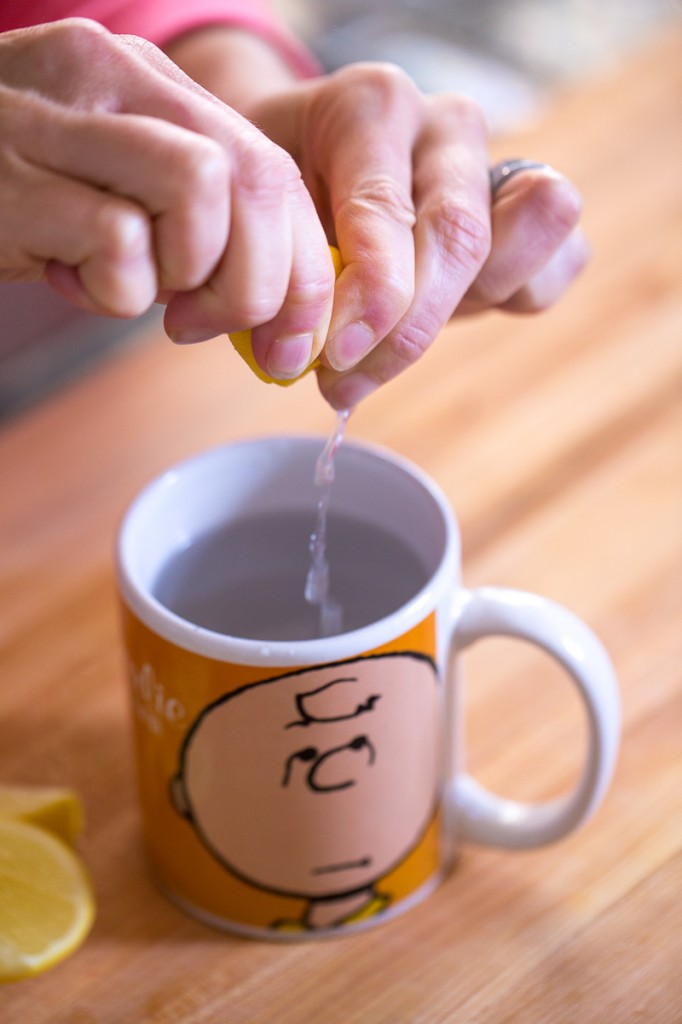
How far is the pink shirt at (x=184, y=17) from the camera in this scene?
67cm

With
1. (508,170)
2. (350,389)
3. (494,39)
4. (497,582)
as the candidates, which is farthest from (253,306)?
(494,39)

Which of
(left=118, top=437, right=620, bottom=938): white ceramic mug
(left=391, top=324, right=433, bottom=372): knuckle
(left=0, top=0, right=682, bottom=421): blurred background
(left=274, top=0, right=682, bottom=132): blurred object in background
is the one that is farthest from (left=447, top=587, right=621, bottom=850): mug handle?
(left=274, top=0, right=682, bottom=132): blurred object in background

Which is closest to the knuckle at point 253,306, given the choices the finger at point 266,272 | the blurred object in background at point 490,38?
the finger at point 266,272

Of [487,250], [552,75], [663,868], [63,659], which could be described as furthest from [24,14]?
[552,75]

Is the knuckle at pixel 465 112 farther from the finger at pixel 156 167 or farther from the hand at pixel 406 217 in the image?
the finger at pixel 156 167

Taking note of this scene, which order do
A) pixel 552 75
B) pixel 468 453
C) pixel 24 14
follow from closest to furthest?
pixel 24 14, pixel 468 453, pixel 552 75

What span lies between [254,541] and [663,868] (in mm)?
237

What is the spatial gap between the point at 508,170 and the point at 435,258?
0.09 m

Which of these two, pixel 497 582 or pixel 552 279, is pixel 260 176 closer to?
pixel 552 279

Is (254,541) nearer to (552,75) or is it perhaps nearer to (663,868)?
(663,868)

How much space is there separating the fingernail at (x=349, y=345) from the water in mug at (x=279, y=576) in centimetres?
14

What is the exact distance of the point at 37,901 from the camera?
0.53 meters

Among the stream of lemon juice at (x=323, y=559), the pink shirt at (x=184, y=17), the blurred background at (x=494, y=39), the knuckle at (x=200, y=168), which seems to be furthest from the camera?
the blurred background at (x=494, y=39)

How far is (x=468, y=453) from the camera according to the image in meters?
0.77
